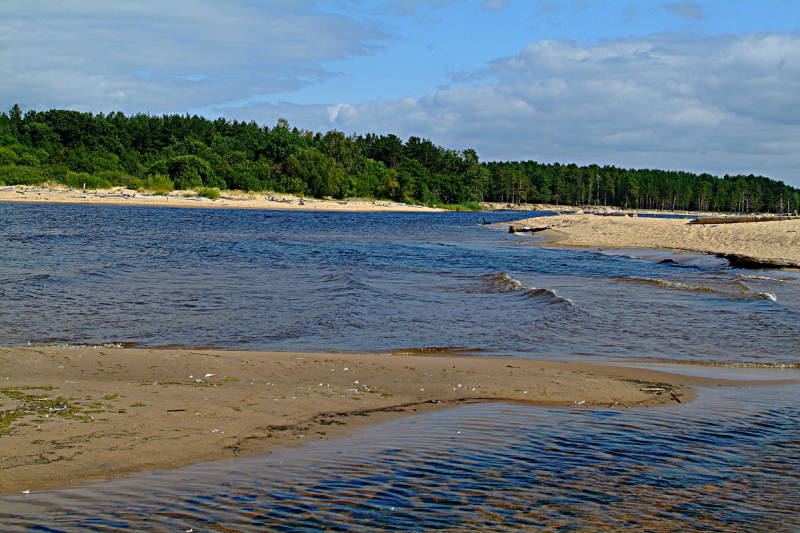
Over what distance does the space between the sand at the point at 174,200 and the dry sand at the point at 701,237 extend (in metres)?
54.7

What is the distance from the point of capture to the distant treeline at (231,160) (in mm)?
87375

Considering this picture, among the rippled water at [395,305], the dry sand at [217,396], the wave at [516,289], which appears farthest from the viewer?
the wave at [516,289]

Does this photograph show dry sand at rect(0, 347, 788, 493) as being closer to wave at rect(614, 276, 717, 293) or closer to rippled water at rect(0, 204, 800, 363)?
rippled water at rect(0, 204, 800, 363)

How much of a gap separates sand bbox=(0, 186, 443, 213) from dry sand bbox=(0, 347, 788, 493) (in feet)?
241

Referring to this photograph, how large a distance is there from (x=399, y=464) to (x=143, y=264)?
16894 mm

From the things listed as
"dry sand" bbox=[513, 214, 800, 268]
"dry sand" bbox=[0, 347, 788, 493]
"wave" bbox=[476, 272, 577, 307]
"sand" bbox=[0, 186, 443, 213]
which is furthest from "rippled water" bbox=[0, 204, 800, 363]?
"sand" bbox=[0, 186, 443, 213]

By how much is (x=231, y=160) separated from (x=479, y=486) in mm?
107739

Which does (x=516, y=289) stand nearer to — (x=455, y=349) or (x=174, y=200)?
(x=455, y=349)

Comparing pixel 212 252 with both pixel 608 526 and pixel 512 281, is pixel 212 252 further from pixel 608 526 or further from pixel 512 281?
pixel 608 526

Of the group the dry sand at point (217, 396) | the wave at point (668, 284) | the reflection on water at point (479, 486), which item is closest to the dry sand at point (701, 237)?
the wave at point (668, 284)

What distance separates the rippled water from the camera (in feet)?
31.3

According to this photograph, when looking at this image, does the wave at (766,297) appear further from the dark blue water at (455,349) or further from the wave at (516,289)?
the wave at (516,289)

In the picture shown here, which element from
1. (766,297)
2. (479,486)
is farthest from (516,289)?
(479,486)

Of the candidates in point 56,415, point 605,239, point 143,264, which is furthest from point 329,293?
point 605,239
